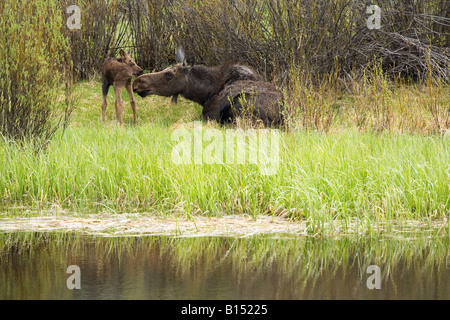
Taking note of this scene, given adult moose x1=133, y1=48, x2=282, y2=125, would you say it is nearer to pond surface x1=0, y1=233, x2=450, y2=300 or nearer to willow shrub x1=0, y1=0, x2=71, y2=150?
willow shrub x1=0, y1=0, x2=71, y2=150

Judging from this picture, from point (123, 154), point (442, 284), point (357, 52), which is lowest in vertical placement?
point (442, 284)

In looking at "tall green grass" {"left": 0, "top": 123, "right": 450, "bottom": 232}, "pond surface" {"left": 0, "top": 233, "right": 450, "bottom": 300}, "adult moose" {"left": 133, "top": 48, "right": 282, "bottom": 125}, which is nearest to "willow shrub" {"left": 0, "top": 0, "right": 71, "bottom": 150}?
"tall green grass" {"left": 0, "top": 123, "right": 450, "bottom": 232}

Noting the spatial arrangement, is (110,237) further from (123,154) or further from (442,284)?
(442,284)

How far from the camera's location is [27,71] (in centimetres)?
797

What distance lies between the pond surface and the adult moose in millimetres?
5008

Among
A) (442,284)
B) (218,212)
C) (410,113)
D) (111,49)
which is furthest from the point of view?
(111,49)

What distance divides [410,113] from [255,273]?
19.4 feet

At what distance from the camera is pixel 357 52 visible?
1270 cm

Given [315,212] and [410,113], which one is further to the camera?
[410,113]

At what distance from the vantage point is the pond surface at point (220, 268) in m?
4.23

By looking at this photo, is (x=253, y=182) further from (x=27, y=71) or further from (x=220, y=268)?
(x=27, y=71)

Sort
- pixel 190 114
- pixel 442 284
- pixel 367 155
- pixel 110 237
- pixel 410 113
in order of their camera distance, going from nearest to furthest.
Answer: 1. pixel 442 284
2. pixel 110 237
3. pixel 367 155
4. pixel 410 113
5. pixel 190 114

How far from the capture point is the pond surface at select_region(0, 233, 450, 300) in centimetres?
423

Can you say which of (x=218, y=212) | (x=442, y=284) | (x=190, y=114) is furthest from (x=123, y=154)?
(x=190, y=114)
